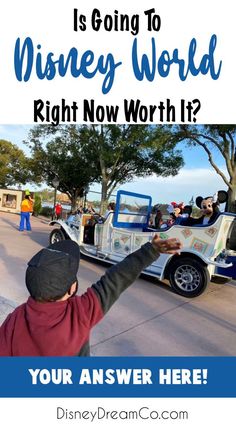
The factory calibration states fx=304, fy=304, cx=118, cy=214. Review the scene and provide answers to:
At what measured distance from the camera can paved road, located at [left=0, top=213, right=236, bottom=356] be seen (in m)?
3.10

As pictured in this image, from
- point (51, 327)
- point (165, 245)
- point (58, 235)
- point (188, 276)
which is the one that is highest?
point (165, 245)

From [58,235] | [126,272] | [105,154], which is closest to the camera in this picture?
[126,272]

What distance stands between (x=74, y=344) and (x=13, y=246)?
7129mm

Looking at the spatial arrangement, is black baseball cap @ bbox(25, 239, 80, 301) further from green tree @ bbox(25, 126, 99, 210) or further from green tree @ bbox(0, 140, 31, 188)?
green tree @ bbox(0, 140, 31, 188)

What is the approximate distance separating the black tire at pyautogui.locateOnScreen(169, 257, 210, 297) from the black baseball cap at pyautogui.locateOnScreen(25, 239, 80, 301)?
387cm

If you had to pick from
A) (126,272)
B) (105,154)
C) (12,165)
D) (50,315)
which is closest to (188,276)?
(126,272)

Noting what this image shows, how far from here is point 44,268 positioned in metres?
1.16

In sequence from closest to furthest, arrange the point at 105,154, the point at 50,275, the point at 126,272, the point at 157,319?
the point at 50,275, the point at 126,272, the point at 157,319, the point at 105,154

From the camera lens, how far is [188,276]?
4887mm

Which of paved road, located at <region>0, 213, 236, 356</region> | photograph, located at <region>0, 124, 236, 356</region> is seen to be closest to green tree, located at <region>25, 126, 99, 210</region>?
photograph, located at <region>0, 124, 236, 356</region>

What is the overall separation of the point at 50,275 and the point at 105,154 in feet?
50.9

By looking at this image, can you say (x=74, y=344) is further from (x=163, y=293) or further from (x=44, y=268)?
(x=163, y=293)

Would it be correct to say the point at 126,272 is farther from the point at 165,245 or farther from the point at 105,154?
the point at 105,154

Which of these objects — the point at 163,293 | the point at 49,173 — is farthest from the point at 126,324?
the point at 49,173
